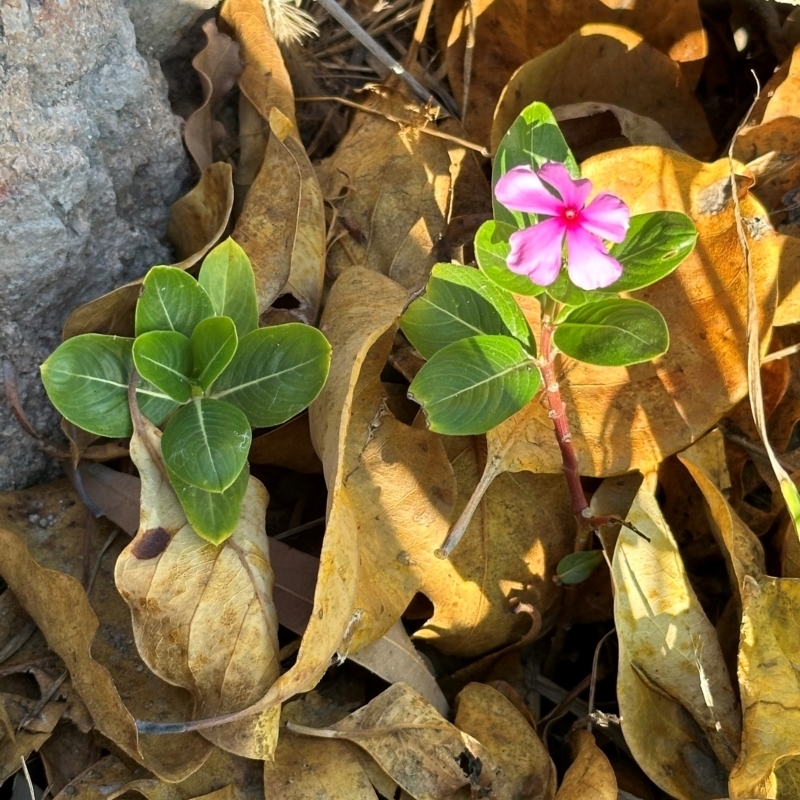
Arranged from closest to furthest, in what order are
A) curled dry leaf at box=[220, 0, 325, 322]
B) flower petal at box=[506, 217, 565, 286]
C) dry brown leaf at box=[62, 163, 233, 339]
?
flower petal at box=[506, 217, 565, 286] → dry brown leaf at box=[62, 163, 233, 339] → curled dry leaf at box=[220, 0, 325, 322]

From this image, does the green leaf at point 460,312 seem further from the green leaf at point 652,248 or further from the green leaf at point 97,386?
the green leaf at point 97,386

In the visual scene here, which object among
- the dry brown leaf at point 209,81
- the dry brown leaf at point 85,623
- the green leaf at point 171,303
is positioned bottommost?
the dry brown leaf at point 85,623

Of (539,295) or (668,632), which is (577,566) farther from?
(539,295)

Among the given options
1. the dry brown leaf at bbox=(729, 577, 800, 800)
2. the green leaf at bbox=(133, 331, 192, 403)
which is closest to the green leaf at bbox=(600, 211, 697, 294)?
the dry brown leaf at bbox=(729, 577, 800, 800)

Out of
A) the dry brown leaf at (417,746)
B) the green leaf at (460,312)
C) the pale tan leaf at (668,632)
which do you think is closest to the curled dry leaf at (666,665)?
the pale tan leaf at (668,632)

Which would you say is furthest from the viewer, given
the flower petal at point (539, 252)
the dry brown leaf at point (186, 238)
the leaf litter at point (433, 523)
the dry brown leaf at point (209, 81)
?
the dry brown leaf at point (209, 81)

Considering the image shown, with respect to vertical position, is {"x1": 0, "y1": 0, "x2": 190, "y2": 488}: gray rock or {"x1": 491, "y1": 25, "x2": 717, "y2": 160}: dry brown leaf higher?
{"x1": 0, "y1": 0, "x2": 190, "y2": 488}: gray rock

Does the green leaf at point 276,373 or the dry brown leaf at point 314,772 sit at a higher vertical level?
the green leaf at point 276,373

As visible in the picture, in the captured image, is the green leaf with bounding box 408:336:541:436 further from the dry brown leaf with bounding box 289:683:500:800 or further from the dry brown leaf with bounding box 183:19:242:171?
the dry brown leaf with bounding box 183:19:242:171
